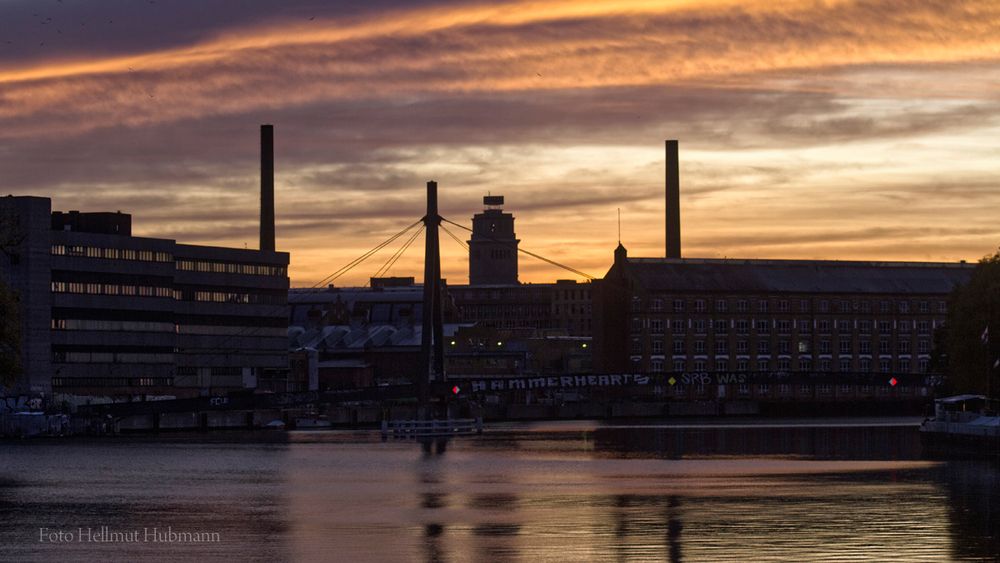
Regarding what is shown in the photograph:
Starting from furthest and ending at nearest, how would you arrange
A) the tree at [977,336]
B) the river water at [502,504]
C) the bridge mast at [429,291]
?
the bridge mast at [429,291] < the tree at [977,336] < the river water at [502,504]

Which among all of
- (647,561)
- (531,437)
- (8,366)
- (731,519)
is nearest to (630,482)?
(731,519)

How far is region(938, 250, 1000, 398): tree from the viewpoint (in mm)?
148875

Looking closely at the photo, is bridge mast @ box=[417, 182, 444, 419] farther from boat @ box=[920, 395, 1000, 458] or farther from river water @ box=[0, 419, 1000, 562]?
boat @ box=[920, 395, 1000, 458]

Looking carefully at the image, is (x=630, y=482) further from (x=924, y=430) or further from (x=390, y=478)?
(x=924, y=430)

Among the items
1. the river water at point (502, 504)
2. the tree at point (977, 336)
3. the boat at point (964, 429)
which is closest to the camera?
the river water at point (502, 504)

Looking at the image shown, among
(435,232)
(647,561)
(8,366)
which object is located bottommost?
(647,561)

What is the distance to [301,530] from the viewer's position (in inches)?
2704

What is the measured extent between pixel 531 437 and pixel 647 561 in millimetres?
113937

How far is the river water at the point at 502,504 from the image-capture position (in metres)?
61.1

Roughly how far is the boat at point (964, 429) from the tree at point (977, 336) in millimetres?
3217

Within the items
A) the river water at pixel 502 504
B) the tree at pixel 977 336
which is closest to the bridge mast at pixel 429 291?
the river water at pixel 502 504

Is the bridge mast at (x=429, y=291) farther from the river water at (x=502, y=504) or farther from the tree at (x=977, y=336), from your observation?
the tree at (x=977, y=336)

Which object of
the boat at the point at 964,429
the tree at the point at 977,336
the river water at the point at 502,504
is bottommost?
the river water at the point at 502,504

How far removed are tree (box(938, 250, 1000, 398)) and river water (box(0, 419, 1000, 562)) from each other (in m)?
14.0
